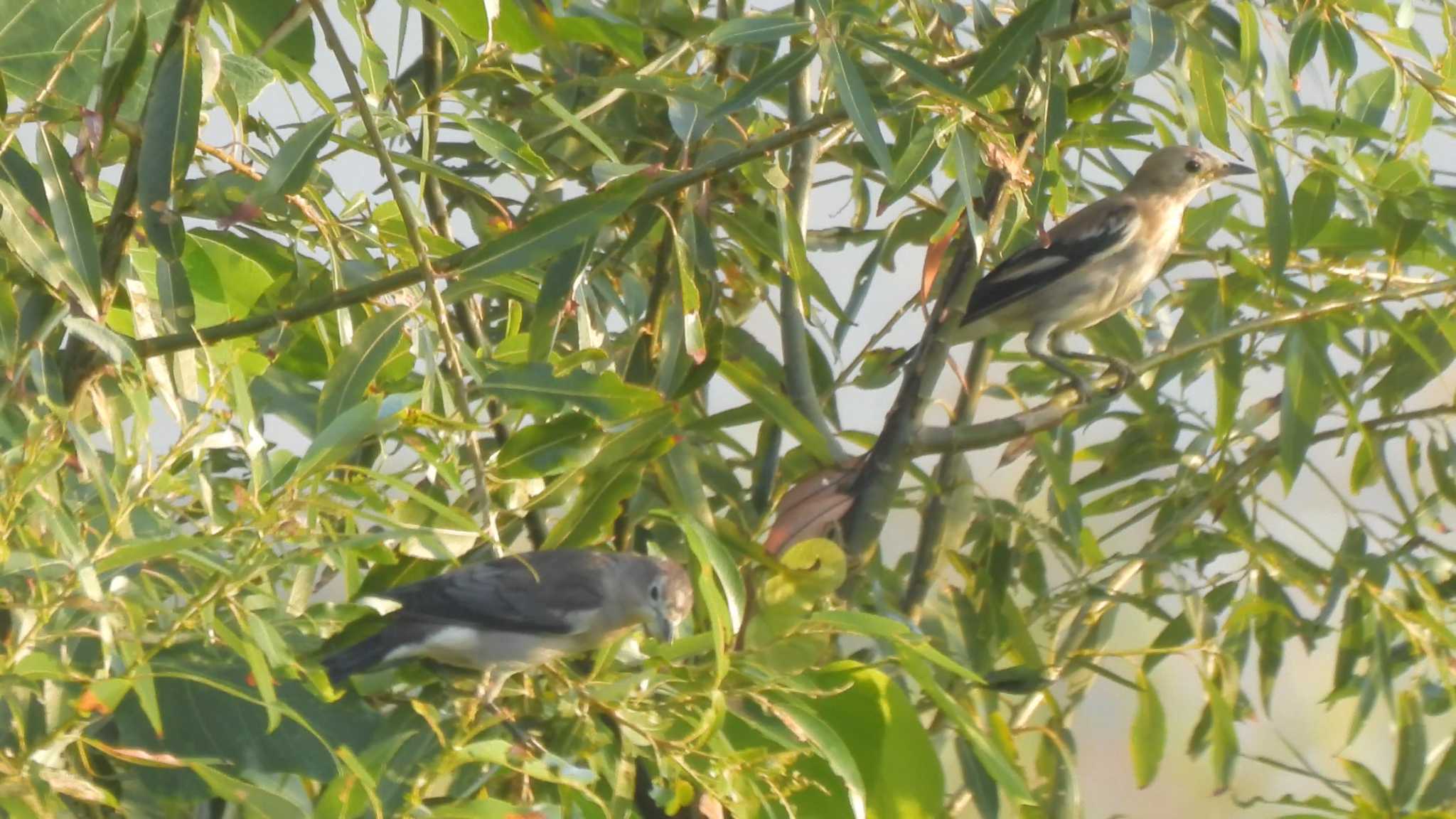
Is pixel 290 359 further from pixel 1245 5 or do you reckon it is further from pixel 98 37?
pixel 1245 5

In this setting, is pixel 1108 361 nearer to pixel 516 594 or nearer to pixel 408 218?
pixel 516 594

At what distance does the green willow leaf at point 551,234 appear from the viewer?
122cm

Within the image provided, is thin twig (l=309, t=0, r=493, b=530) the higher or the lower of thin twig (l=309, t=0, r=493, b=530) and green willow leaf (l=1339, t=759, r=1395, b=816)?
the higher

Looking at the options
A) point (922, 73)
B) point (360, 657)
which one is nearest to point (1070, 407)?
point (922, 73)

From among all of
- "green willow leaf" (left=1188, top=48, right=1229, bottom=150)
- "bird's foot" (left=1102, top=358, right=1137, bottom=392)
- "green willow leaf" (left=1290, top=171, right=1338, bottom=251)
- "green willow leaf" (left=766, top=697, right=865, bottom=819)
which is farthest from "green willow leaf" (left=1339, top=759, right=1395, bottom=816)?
"green willow leaf" (left=766, top=697, right=865, bottom=819)

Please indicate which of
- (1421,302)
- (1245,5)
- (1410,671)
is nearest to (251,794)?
(1245,5)

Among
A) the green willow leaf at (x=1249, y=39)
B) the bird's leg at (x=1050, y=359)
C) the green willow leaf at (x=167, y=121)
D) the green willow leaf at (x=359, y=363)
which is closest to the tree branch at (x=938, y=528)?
the bird's leg at (x=1050, y=359)

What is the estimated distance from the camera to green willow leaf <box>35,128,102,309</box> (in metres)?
1.08

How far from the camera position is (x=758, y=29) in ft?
4.17

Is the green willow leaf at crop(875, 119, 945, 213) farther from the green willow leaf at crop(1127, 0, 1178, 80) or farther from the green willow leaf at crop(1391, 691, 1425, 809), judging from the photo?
the green willow leaf at crop(1391, 691, 1425, 809)

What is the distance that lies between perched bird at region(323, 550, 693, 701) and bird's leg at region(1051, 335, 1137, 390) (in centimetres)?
56

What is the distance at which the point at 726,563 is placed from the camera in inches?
47.9

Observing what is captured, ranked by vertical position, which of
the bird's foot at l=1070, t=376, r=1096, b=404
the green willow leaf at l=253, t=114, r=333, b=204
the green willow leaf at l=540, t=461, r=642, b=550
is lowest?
the green willow leaf at l=540, t=461, r=642, b=550

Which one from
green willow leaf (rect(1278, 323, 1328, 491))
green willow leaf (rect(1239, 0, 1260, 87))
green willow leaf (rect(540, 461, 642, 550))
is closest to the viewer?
green willow leaf (rect(540, 461, 642, 550))
